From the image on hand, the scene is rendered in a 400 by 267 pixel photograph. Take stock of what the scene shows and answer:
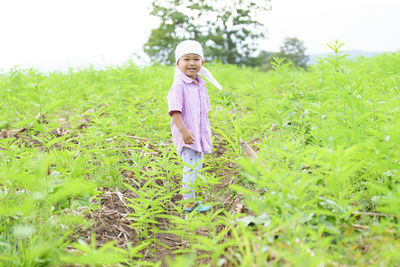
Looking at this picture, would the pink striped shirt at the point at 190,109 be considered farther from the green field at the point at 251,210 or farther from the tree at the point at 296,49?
the tree at the point at 296,49

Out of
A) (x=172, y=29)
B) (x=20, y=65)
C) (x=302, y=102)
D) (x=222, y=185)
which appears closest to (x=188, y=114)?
(x=222, y=185)

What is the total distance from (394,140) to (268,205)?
0.89m

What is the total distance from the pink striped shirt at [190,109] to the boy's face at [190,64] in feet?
0.19

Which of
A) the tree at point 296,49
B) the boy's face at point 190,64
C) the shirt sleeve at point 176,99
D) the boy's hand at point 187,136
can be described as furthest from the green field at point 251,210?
the tree at point 296,49

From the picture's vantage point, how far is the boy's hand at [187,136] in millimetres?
3559

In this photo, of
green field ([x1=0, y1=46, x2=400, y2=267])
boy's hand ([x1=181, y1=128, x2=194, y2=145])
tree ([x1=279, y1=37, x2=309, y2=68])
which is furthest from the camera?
tree ([x1=279, y1=37, x2=309, y2=68])

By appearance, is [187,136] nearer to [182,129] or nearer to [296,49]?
[182,129]

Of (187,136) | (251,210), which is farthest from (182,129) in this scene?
(251,210)

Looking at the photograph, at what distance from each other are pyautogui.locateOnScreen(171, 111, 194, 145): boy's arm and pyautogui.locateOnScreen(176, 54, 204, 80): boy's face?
51 centimetres

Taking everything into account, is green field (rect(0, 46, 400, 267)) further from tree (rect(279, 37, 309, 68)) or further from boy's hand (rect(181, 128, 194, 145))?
tree (rect(279, 37, 309, 68))

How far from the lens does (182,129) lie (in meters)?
3.56

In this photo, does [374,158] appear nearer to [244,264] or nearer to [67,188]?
[244,264]

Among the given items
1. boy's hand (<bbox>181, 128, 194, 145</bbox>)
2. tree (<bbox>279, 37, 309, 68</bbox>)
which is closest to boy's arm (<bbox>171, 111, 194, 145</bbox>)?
boy's hand (<bbox>181, 128, 194, 145</bbox>)

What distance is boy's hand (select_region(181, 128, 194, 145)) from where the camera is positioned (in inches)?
140
